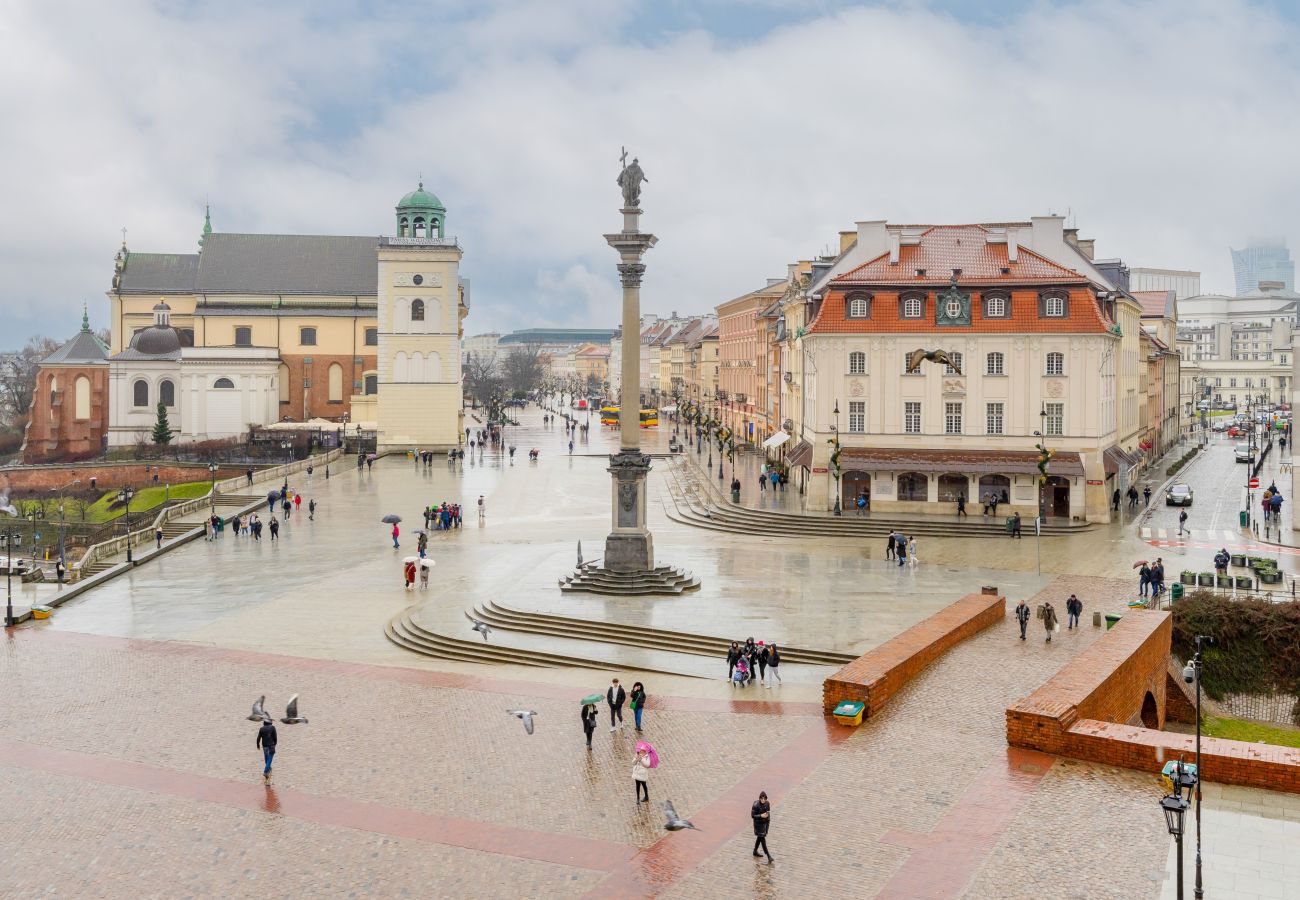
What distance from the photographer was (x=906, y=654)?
23422 mm

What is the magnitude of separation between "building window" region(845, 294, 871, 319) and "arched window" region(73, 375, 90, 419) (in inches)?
2712

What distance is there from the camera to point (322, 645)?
28.8m

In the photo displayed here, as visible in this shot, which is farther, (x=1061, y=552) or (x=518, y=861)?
(x=1061, y=552)

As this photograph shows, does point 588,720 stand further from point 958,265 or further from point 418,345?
point 418,345

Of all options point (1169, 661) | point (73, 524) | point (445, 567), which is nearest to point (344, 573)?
point (445, 567)

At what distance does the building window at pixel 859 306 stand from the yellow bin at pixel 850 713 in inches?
1264

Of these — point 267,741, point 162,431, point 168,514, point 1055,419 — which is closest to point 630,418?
point 267,741

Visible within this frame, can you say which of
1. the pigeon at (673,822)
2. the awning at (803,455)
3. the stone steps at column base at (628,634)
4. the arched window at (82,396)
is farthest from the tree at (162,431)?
the pigeon at (673,822)

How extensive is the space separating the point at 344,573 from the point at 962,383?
25.9m

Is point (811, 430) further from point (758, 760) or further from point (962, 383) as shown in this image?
point (758, 760)

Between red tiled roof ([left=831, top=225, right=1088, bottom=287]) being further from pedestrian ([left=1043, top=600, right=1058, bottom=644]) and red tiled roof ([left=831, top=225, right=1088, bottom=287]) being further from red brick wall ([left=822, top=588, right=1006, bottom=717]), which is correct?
pedestrian ([left=1043, top=600, right=1058, bottom=644])

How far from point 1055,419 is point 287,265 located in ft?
237

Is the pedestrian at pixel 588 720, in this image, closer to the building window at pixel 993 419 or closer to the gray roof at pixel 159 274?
the building window at pixel 993 419

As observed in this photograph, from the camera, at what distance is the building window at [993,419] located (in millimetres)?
49344
